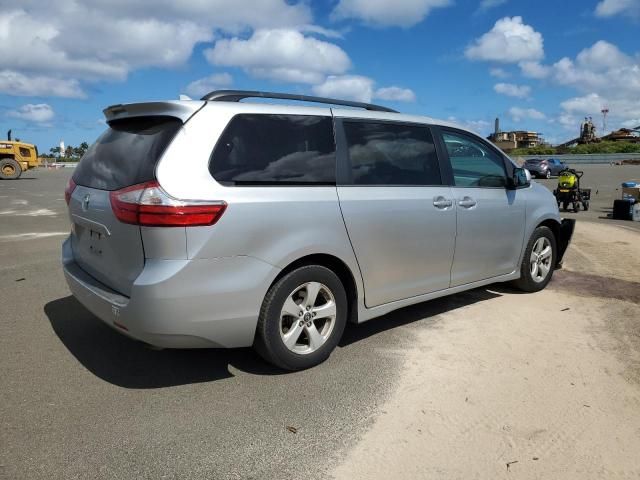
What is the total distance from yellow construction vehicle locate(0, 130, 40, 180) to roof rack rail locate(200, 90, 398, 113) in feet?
95.5

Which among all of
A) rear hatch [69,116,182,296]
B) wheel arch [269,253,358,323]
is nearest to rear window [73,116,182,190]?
rear hatch [69,116,182,296]

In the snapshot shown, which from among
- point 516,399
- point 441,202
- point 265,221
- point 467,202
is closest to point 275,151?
point 265,221

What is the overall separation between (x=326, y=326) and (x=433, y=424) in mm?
1055

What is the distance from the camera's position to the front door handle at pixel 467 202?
14.9 ft

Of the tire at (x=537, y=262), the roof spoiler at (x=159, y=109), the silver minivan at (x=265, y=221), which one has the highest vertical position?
the roof spoiler at (x=159, y=109)

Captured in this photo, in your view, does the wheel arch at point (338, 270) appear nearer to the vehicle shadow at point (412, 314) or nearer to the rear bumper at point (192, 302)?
the rear bumper at point (192, 302)

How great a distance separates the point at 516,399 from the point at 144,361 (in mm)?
2559

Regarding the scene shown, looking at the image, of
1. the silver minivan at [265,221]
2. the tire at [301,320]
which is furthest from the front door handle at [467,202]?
the tire at [301,320]

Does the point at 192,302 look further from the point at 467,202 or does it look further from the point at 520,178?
the point at 520,178

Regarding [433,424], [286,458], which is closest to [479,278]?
[433,424]

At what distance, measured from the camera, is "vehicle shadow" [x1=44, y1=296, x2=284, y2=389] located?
11.7 ft

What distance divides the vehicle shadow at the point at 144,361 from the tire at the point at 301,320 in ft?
0.74

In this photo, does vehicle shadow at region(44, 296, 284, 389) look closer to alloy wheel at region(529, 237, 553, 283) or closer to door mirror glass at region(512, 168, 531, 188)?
door mirror glass at region(512, 168, 531, 188)

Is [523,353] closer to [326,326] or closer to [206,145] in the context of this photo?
[326,326]
